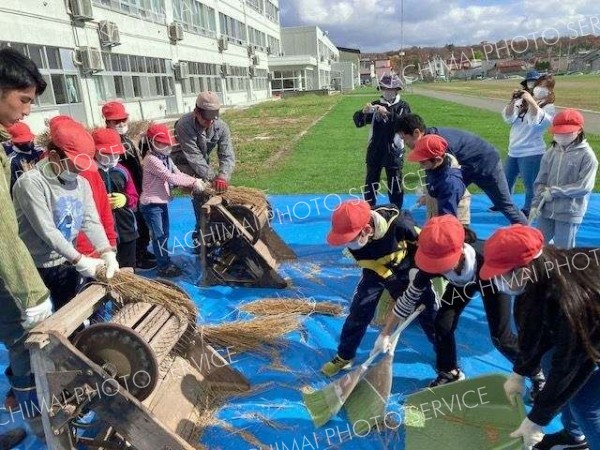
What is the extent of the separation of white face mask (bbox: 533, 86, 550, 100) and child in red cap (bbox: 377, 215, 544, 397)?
337 centimetres

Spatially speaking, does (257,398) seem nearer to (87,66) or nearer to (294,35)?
(87,66)

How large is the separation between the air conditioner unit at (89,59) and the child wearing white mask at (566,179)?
46.8ft

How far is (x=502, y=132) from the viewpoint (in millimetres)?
13609

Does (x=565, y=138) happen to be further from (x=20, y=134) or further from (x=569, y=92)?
(x=569, y=92)

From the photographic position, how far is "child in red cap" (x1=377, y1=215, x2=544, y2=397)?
2.21 metres

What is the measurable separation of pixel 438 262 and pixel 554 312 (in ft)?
1.81

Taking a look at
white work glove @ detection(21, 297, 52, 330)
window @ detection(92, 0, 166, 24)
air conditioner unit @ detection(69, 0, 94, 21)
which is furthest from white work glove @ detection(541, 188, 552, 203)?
window @ detection(92, 0, 166, 24)

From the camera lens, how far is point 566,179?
363cm

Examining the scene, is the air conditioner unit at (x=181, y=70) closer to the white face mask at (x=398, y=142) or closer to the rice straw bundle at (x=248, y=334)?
the white face mask at (x=398, y=142)

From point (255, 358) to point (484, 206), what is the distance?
440 cm

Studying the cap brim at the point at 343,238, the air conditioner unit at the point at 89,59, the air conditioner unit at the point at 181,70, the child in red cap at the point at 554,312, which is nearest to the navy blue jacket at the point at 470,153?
the cap brim at the point at 343,238

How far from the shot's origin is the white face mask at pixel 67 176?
101 inches

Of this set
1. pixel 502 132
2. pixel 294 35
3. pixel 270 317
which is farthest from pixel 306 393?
pixel 294 35

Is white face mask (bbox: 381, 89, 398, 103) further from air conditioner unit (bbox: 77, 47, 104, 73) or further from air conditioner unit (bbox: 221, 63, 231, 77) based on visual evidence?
air conditioner unit (bbox: 221, 63, 231, 77)
